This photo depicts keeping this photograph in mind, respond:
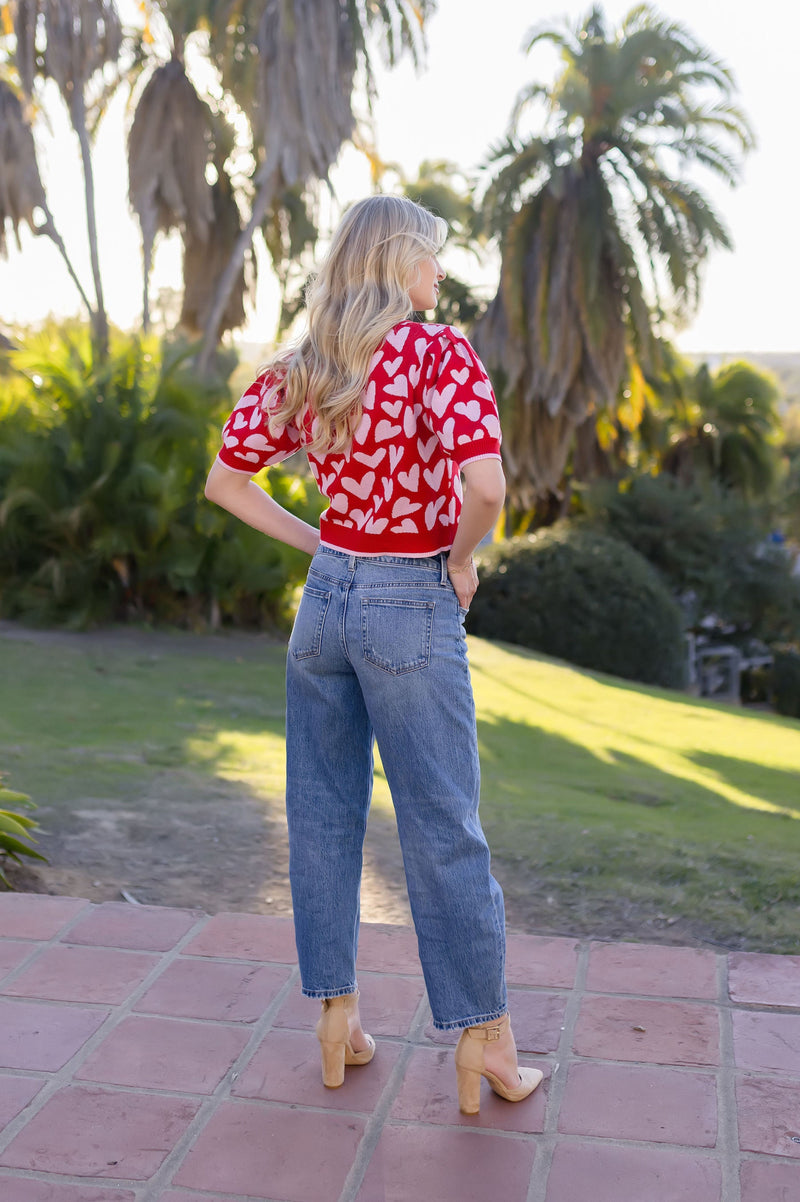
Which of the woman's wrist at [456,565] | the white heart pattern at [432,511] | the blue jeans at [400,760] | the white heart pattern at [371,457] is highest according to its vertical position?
the white heart pattern at [371,457]

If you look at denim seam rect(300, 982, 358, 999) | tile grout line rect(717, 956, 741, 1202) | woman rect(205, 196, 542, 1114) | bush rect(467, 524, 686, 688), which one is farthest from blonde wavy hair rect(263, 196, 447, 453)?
bush rect(467, 524, 686, 688)

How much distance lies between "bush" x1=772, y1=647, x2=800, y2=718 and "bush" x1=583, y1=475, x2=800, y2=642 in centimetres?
49

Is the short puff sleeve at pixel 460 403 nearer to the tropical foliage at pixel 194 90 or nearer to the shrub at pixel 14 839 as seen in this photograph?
the shrub at pixel 14 839

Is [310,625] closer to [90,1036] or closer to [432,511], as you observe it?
[432,511]

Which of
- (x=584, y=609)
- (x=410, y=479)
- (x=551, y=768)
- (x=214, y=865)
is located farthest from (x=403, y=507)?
(x=584, y=609)

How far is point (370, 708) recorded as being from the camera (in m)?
2.28

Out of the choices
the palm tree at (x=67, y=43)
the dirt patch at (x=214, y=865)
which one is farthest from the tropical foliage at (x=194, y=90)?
the dirt patch at (x=214, y=865)

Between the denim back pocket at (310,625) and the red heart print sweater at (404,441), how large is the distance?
0.36 ft

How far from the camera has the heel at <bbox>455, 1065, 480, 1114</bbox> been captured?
92.0 inches

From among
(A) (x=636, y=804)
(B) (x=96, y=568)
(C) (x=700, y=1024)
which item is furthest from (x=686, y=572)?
(C) (x=700, y=1024)

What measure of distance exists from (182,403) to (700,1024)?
8.74 m

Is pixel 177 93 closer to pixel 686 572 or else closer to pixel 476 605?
pixel 476 605

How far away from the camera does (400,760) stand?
2.27 meters

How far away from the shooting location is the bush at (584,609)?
1579 cm
